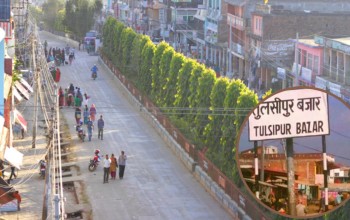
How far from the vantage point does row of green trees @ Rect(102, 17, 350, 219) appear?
36.3 metres

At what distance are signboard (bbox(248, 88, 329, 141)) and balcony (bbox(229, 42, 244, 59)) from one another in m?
64.9

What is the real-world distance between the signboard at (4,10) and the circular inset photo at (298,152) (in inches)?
1526

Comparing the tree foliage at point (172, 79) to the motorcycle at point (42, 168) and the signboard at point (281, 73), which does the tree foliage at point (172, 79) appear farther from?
the motorcycle at point (42, 168)

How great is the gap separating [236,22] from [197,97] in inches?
1620

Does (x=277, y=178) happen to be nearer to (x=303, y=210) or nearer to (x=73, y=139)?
(x=303, y=210)

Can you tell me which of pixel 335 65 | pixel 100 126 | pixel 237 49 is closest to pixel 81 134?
pixel 100 126

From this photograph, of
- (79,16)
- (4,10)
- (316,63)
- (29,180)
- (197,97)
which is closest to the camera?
(29,180)

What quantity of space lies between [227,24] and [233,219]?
59203 mm

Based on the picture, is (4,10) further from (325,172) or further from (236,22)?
(325,172)

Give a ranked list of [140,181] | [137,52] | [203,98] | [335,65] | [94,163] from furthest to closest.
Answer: [137,52] < [335,65] < [203,98] < [94,163] < [140,181]

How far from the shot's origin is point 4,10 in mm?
52688

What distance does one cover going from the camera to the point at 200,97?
44156 mm

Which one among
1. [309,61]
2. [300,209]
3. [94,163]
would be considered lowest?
[94,163]

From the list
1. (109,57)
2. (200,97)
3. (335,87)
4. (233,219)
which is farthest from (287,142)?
(109,57)
